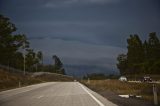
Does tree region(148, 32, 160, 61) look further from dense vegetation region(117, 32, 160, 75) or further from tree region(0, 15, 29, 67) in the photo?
tree region(0, 15, 29, 67)

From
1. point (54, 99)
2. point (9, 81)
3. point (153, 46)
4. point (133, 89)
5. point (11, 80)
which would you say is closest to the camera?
point (54, 99)

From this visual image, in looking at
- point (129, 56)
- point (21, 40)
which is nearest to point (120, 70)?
point (129, 56)

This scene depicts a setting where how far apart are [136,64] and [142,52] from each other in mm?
8936

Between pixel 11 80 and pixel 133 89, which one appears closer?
pixel 133 89

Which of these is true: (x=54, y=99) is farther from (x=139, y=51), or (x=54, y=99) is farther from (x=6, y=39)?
(x=139, y=51)

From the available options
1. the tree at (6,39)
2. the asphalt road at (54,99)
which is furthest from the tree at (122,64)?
the asphalt road at (54,99)

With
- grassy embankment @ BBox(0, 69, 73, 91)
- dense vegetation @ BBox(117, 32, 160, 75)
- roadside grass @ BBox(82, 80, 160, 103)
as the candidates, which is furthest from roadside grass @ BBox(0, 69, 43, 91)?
dense vegetation @ BBox(117, 32, 160, 75)

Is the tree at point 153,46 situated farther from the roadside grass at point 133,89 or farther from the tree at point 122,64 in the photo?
the roadside grass at point 133,89

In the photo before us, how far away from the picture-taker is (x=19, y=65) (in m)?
127

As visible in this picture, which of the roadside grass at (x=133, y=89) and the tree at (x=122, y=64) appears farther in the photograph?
the tree at (x=122, y=64)

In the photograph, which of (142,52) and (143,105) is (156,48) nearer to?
(142,52)

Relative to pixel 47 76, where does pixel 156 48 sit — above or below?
above

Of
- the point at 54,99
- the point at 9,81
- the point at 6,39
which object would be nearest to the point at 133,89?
the point at 54,99

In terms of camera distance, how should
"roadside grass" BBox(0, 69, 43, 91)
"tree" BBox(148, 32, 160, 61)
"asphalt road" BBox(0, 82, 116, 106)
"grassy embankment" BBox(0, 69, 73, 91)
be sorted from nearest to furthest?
"asphalt road" BBox(0, 82, 116, 106), "roadside grass" BBox(0, 69, 43, 91), "grassy embankment" BBox(0, 69, 73, 91), "tree" BBox(148, 32, 160, 61)
